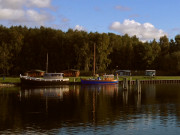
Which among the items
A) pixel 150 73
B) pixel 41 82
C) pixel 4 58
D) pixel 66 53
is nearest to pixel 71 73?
pixel 66 53

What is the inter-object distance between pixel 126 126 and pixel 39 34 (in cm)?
11051

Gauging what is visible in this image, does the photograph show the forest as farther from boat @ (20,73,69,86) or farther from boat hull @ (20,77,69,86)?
boat hull @ (20,77,69,86)

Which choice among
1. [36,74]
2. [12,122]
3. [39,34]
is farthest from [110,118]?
[39,34]

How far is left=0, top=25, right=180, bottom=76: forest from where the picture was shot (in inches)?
5064

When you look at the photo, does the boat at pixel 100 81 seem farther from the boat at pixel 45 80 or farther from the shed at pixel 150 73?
the shed at pixel 150 73

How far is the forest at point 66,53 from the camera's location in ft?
422

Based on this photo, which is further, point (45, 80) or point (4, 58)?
point (4, 58)

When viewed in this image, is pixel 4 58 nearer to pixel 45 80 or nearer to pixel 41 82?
pixel 45 80

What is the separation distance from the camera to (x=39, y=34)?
139125mm

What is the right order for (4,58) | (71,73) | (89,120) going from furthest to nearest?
1. (4,58)
2. (71,73)
3. (89,120)

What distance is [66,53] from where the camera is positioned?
133m

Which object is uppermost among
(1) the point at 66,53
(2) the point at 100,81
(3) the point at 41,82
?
(1) the point at 66,53

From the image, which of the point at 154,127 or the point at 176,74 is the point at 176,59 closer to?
the point at 176,74

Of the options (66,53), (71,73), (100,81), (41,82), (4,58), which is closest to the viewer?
(41,82)
